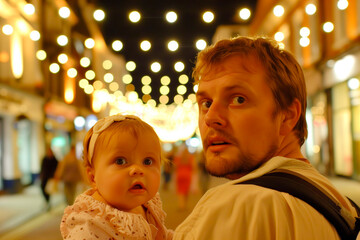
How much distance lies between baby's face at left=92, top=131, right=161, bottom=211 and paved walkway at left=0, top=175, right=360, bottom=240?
6875 mm

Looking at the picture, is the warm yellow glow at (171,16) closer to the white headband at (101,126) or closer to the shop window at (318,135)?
the white headband at (101,126)

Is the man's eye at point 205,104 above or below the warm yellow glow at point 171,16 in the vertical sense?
below

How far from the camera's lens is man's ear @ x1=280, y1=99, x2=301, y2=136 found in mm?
1728

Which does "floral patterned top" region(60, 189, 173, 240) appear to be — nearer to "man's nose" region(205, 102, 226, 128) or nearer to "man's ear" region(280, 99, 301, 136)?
"man's nose" region(205, 102, 226, 128)

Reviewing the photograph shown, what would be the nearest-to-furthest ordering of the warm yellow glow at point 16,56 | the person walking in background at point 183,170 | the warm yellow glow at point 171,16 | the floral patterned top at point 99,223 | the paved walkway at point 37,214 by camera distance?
the floral patterned top at point 99,223 → the warm yellow glow at point 171,16 → the paved walkway at point 37,214 → the person walking in background at point 183,170 → the warm yellow glow at point 16,56

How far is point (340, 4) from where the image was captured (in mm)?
8422

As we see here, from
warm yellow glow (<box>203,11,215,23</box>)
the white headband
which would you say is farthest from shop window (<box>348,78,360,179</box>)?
the white headband

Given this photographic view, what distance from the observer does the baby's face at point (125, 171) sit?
2.14m

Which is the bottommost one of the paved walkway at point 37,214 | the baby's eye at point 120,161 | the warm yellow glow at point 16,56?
the paved walkway at point 37,214

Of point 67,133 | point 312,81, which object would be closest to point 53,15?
point 67,133

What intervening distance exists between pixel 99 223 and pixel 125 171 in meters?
0.27

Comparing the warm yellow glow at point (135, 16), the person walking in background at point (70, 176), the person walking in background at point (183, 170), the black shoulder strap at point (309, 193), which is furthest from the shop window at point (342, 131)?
the black shoulder strap at point (309, 193)

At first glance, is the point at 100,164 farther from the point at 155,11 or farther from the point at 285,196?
the point at 155,11

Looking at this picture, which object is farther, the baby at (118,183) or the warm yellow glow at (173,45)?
the warm yellow glow at (173,45)
